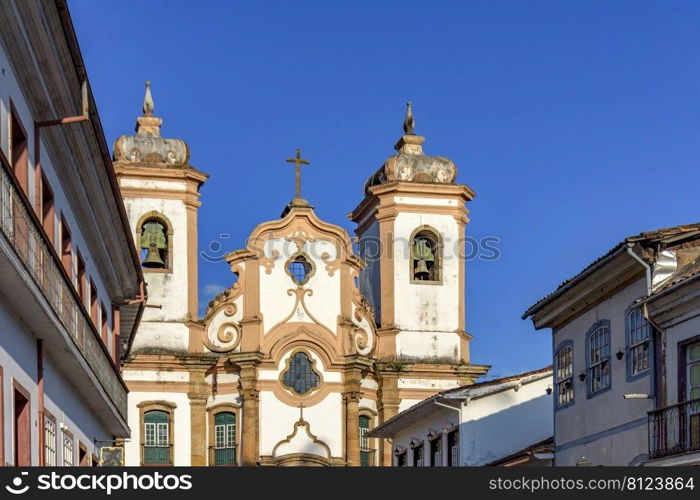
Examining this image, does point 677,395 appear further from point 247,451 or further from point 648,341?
point 247,451

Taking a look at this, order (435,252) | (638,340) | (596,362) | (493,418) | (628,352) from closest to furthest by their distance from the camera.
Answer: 1. (638,340)
2. (628,352)
3. (596,362)
4. (493,418)
5. (435,252)

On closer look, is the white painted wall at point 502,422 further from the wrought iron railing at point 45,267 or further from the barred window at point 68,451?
the barred window at point 68,451

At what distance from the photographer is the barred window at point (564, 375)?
31.6 meters

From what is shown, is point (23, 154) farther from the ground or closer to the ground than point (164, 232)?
closer to the ground

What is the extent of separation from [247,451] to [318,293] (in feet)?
19.3

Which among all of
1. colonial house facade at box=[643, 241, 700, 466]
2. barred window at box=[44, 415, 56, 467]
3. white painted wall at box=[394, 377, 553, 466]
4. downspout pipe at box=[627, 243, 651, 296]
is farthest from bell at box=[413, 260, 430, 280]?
barred window at box=[44, 415, 56, 467]

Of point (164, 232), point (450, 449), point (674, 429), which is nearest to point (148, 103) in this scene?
point (164, 232)

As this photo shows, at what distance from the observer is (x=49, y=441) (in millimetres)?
20828

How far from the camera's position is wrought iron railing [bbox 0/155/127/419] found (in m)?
15.8

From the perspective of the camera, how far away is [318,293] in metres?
54.6

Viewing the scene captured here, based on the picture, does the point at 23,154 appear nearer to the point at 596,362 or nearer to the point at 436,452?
the point at 596,362

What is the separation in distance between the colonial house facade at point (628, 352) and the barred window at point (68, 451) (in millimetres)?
8553

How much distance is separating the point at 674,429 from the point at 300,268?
1221 inches
